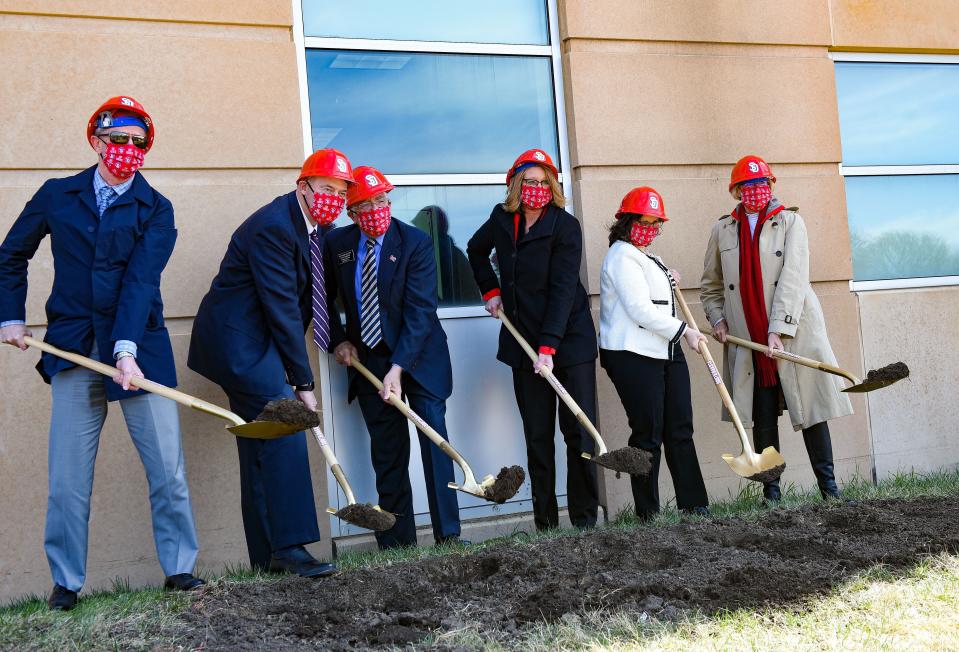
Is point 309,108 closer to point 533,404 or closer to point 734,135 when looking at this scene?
point 533,404

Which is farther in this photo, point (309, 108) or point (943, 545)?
point (309, 108)

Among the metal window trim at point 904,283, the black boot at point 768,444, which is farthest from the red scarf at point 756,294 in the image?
the metal window trim at point 904,283

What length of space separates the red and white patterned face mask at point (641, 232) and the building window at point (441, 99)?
98 centimetres

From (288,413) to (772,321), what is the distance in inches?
122

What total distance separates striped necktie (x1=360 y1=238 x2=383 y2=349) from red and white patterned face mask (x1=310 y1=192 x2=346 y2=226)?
0.63m

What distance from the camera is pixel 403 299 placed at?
5582 millimetres

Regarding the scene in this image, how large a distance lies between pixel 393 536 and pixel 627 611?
217 cm

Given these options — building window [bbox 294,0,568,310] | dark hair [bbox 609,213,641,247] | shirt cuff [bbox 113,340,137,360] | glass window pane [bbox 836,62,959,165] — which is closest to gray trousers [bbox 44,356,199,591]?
shirt cuff [bbox 113,340,137,360]

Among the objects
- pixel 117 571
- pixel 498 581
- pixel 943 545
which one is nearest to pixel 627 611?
pixel 498 581

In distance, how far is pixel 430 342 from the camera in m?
5.64

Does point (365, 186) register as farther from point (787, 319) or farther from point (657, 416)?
point (787, 319)

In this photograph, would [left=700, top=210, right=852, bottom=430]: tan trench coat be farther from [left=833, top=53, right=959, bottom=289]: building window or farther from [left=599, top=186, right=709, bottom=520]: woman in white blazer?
[left=833, top=53, right=959, bottom=289]: building window

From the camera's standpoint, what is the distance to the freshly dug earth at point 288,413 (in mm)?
4371

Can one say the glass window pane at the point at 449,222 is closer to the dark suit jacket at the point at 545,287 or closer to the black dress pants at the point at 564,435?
the dark suit jacket at the point at 545,287
